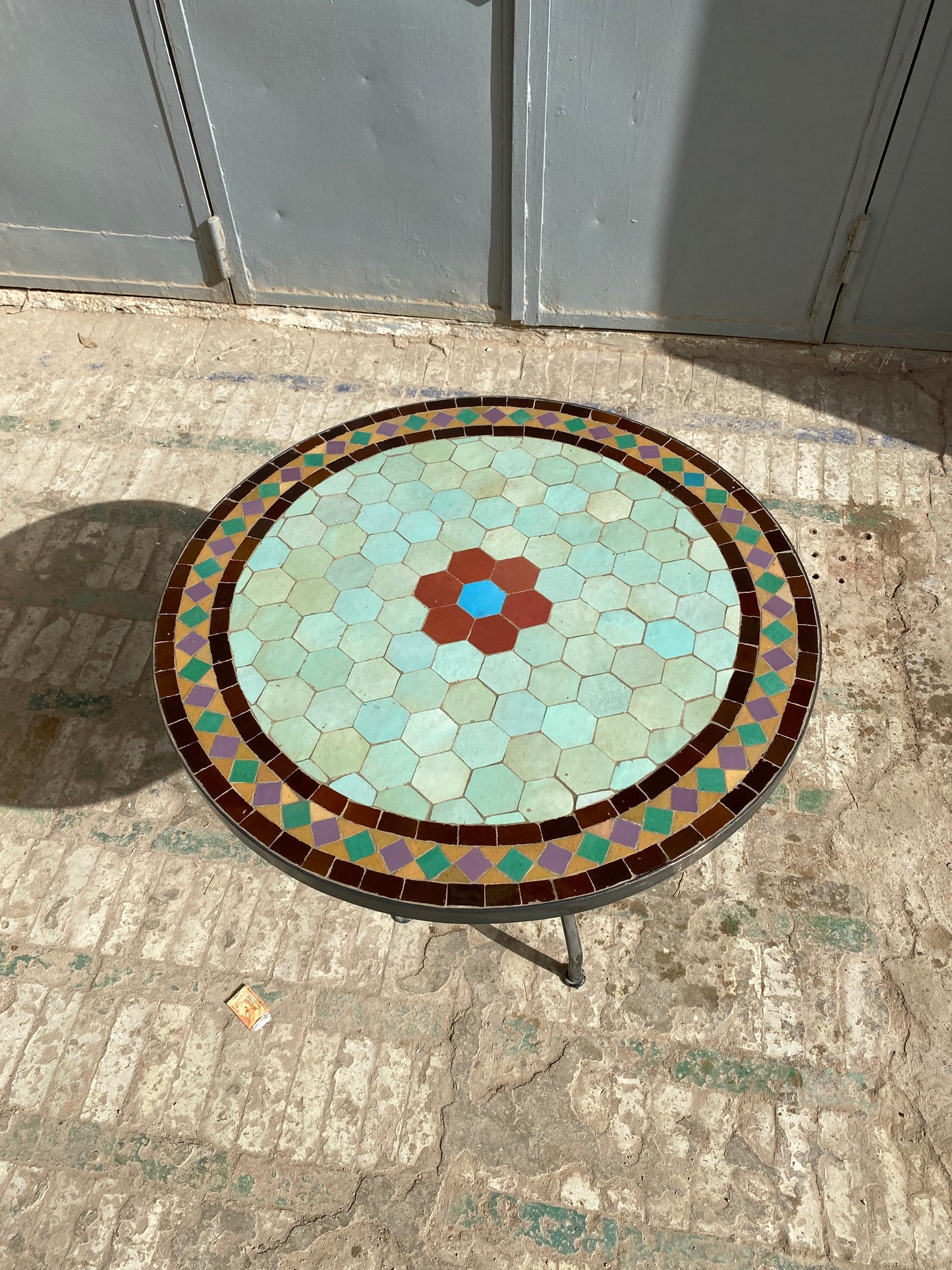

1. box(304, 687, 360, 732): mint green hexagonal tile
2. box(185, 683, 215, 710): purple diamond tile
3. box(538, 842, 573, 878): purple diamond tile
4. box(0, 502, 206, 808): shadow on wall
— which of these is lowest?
box(0, 502, 206, 808): shadow on wall

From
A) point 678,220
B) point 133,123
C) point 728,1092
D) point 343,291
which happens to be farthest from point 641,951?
point 133,123

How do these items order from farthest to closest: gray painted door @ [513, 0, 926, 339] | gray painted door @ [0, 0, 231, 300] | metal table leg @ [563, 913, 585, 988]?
gray painted door @ [0, 0, 231, 300]
gray painted door @ [513, 0, 926, 339]
metal table leg @ [563, 913, 585, 988]

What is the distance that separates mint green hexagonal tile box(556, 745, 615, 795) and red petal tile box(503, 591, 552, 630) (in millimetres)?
455

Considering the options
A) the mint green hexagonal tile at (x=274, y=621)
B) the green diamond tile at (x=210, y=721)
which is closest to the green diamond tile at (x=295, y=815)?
the green diamond tile at (x=210, y=721)

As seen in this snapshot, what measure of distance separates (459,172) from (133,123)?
1798mm

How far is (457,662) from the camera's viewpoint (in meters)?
2.65

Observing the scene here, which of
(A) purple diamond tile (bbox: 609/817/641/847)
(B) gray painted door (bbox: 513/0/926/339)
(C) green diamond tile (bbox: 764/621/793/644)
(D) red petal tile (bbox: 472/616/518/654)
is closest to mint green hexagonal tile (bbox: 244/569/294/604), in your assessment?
(D) red petal tile (bbox: 472/616/518/654)

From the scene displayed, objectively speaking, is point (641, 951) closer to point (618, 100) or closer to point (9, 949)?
point (9, 949)

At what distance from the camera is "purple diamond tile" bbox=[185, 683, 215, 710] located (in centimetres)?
262

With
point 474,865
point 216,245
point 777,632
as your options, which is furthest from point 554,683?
point 216,245

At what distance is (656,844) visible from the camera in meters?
2.28

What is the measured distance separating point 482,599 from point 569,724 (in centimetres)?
52

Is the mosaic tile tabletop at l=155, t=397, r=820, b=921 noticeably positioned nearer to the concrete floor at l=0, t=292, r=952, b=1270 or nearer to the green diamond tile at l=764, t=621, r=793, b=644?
the green diamond tile at l=764, t=621, r=793, b=644

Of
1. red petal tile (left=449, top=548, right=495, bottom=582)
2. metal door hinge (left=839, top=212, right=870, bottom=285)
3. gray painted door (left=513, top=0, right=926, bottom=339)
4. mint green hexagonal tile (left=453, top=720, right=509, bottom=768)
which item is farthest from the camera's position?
metal door hinge (left=839, top=212, right=870, bottom=285)
